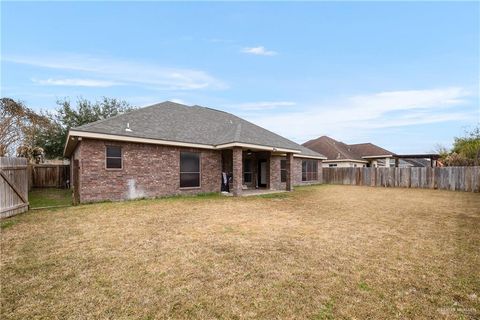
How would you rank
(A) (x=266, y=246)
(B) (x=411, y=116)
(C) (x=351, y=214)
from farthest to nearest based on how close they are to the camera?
(B) (x=411, y=116) < (C) (x=351, y=214) < (A) (x=266, y=246)

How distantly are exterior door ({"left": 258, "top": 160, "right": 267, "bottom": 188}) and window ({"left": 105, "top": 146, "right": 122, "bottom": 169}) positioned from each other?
33.3 feet

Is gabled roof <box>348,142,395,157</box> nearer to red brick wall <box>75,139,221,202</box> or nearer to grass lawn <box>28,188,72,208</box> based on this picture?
red brick wall <box>75,139,221,202</box>

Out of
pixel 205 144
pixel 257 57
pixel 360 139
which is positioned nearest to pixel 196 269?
pixel 205 144

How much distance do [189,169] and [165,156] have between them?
1.65 m

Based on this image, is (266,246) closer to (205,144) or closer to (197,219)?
(197,219)

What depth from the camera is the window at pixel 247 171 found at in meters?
17.3

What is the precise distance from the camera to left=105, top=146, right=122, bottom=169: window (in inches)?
408

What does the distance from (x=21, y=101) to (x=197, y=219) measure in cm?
2001

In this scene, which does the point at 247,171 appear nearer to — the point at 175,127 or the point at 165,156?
the point at 175,127

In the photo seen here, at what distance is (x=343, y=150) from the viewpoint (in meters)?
29.7

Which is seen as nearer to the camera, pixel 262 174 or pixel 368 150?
pixel 262 174

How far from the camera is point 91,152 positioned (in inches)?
389

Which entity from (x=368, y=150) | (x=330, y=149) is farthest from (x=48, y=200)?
(x=368, y=150)

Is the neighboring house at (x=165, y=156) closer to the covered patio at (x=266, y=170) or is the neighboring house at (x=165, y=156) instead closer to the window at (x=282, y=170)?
the covered patio at (x=266, y=170)
